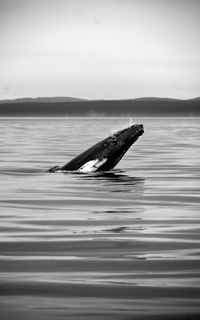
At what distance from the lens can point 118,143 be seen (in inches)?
669

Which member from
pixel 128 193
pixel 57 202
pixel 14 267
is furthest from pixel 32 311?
pixel 128 193

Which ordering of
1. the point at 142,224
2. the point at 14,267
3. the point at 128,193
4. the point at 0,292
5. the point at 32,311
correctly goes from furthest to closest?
1. the point at 128,193
2. the point at 142,224
3. the point at 14,267
4. the point at 0,292
5. the point at 32,311

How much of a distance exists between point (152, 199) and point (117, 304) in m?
7.11

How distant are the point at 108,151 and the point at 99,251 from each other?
958 centimetres

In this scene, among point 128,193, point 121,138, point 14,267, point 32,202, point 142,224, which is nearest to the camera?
point 14,267

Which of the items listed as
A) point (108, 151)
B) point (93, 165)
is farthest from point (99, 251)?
point (93, 165)

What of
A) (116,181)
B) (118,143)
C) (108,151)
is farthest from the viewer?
(108,151)

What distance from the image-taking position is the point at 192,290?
5.93m

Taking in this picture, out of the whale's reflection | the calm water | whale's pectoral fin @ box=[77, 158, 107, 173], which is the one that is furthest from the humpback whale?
the calm water

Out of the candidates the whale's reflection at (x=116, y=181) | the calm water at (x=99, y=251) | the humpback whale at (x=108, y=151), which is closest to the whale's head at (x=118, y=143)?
the humpback whale at (x=108, y=151)

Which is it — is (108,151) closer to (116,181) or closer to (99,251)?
(116,181)

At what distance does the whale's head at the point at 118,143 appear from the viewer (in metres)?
17.0

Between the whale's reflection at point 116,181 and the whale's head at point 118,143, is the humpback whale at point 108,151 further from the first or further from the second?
the whale's reflection at point 116,181

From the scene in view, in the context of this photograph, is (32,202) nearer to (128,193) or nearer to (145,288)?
(128,193)
